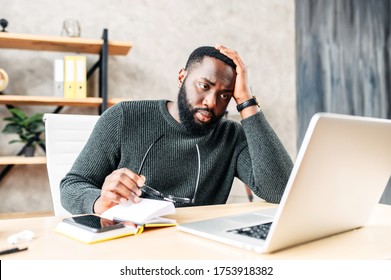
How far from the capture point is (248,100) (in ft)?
4.18

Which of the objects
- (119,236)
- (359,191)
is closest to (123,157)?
(119,236)

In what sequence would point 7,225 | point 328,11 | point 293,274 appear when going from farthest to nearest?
point 328,11 < point 7,225 < point 293,274

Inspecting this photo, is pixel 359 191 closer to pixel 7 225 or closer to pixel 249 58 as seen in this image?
pixel 7 225

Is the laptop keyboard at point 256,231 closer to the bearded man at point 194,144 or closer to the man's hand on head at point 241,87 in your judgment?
the bearded man at point 194,144

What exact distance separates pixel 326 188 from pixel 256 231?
0.52 ft

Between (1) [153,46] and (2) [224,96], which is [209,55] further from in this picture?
(1) [153,46]

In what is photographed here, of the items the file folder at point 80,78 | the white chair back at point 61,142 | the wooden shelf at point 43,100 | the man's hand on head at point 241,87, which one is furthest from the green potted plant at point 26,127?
the man's hand on head at point 241,87

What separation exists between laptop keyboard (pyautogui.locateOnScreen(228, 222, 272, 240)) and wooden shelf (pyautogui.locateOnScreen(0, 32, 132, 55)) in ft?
7.08

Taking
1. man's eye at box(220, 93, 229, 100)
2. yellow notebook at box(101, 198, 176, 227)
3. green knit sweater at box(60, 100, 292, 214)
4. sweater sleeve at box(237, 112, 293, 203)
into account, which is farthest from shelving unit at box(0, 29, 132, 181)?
yellow notebook at box(101, 198, 176, 227)

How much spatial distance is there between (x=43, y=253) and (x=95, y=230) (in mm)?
98

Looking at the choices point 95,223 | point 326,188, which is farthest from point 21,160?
point 326,188

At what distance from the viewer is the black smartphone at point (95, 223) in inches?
28.8

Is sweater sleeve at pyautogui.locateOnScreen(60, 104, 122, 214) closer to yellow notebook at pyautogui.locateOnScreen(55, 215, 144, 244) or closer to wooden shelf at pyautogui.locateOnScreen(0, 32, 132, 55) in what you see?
yellow notebook at pyautogui.locateOnScreen(55, 215, 144, 244)

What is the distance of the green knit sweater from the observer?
47.8 inches
